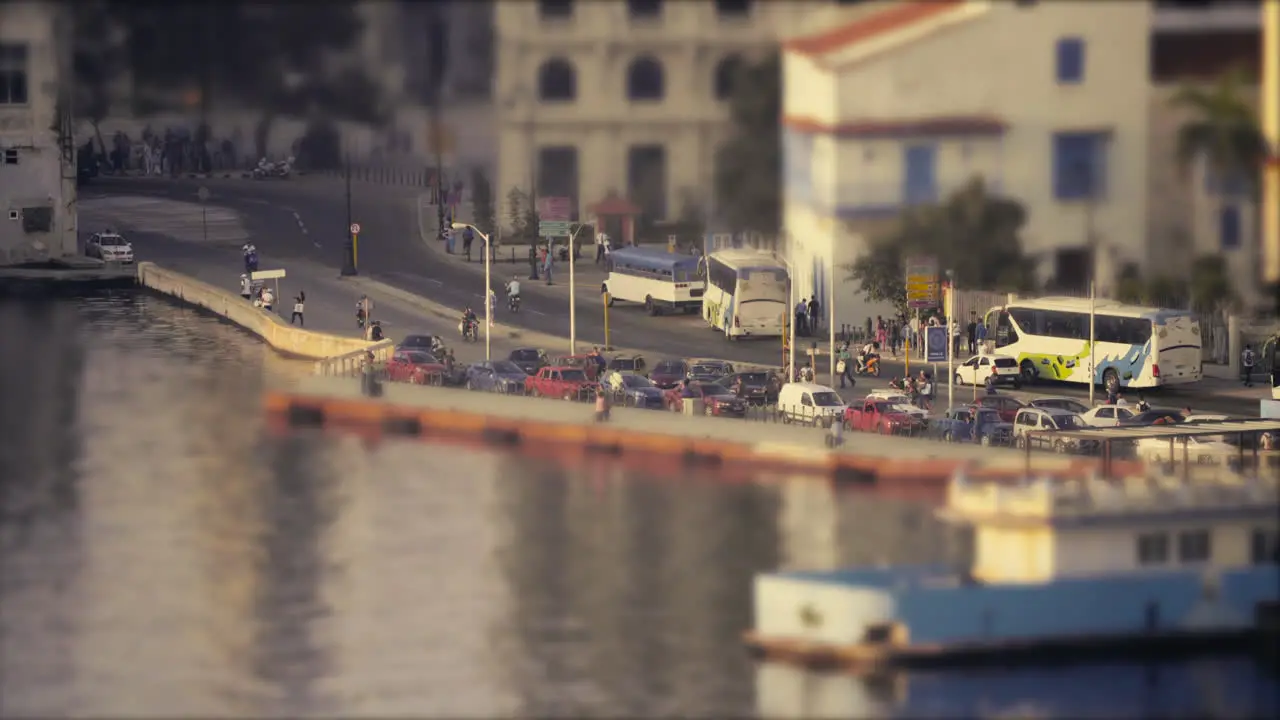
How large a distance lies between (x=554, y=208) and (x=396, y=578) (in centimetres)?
772

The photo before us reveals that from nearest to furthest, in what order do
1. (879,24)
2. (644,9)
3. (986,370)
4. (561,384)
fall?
(644,9) → (879,24) → (561,384) → (986,370)

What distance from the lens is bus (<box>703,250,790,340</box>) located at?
3275 inches

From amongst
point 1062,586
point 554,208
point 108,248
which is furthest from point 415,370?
point 1062,586

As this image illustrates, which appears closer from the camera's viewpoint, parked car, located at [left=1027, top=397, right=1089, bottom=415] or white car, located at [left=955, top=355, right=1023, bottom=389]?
parked car, located at [left=1027, top=397, right=1089, bottom=415]

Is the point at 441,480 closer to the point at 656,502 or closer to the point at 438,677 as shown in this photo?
the point at 656,502

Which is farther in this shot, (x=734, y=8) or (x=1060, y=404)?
(x=1060, y=404)

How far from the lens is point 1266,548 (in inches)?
2349

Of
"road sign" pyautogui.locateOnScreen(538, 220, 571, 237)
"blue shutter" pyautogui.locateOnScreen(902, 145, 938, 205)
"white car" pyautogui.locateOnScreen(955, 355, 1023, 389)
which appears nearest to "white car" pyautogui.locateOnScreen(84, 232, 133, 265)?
"road sign" pyautogui.locateOnScreen(538, 220, 571, 237)

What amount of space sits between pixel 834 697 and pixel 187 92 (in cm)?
1268

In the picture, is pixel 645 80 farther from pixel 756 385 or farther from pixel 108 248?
pixel 108 248

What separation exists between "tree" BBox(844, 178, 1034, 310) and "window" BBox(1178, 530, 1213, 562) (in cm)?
517

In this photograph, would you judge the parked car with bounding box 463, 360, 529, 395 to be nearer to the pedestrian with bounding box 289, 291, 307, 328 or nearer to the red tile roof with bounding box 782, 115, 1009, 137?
the pedestrian with bounding box 289, 291, 307, 328

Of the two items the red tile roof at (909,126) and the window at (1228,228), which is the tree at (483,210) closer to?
the red tile roof at (909,126)

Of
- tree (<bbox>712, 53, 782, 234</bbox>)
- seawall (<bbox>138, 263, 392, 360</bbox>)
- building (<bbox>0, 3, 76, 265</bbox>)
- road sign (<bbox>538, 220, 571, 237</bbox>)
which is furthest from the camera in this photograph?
seawall (<bbox>138, 263, 392, 360</bbox>)
